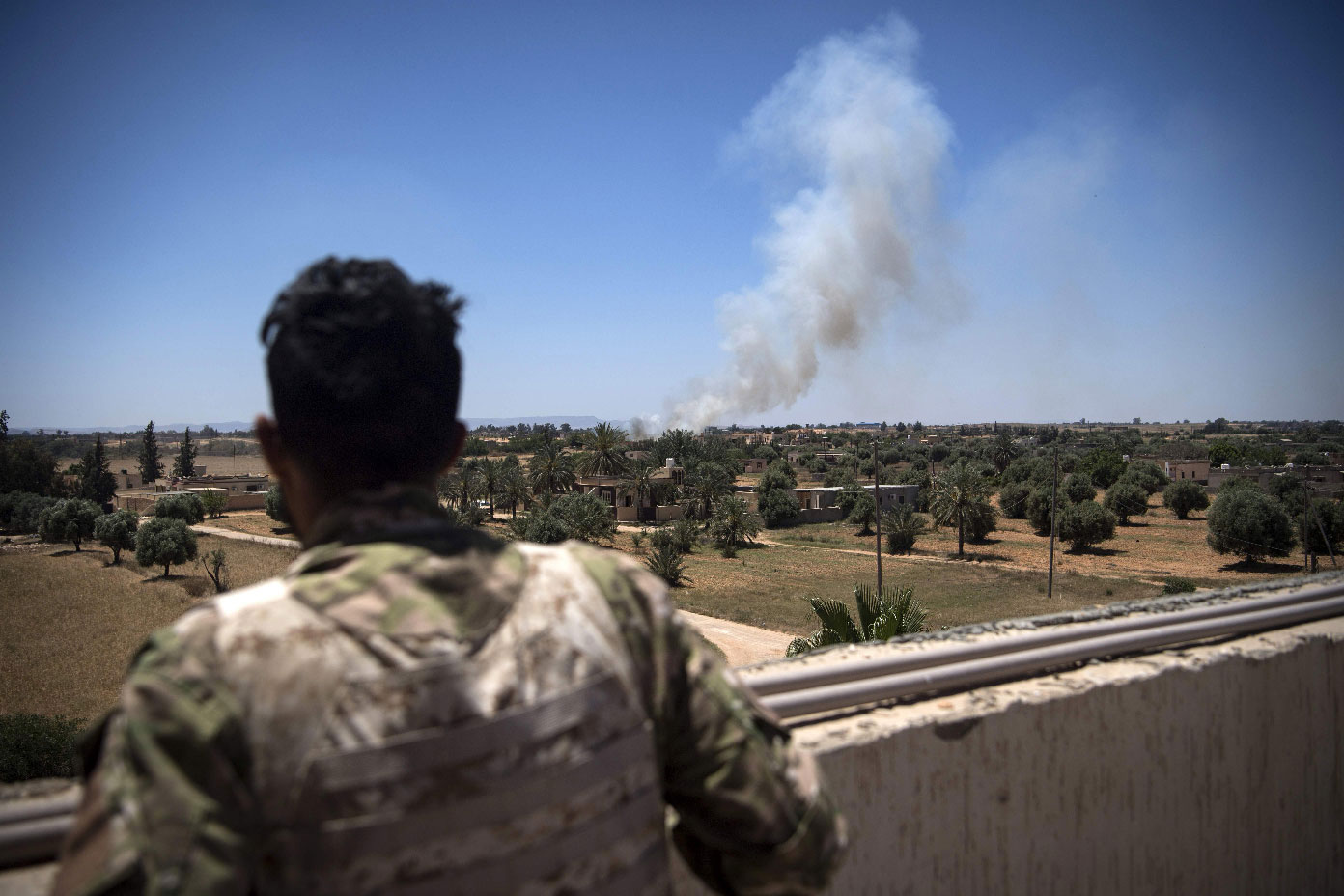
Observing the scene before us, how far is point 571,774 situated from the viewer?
116 cm

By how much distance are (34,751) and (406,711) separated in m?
19.2

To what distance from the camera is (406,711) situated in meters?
1.06

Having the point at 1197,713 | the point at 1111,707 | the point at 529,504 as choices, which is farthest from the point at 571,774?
the point at 529,504

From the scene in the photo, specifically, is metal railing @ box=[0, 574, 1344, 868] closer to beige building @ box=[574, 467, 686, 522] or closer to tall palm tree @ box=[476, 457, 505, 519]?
beige building @ box=[574, 467, 686, 522]

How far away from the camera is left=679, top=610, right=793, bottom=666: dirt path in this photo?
2239cm

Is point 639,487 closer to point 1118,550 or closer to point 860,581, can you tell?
point 860,581

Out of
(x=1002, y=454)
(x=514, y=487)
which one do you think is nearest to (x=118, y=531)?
(x=514, y=487)

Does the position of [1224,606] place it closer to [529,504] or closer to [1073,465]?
[529,504]

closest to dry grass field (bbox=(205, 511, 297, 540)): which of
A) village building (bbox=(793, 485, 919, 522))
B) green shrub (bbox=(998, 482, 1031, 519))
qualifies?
village building (bbox=(793, 485, 919, 522))

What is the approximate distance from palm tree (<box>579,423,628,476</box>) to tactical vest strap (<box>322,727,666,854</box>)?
58672 millimetres

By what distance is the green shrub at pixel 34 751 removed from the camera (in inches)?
579

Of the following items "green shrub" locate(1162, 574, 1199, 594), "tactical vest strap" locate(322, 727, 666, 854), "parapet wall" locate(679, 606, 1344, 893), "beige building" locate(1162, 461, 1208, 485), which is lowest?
"green shrub" locate(1162, 574, 1199, 594)

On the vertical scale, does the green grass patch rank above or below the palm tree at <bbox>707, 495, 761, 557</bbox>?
below

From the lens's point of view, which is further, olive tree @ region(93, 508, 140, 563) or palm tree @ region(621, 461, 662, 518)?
palm tree @ region(621, 461, 662, 518)
